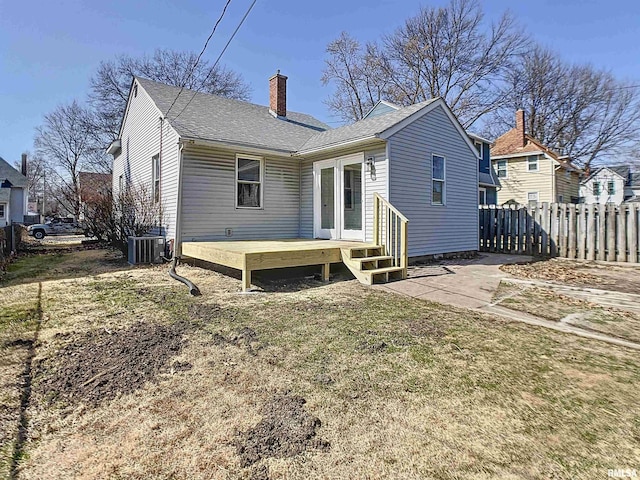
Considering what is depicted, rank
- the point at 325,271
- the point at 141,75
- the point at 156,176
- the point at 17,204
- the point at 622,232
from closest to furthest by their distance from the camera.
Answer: the point at 325,271, the point at 622,232, the point at 156,176, the point at 17,204, the point at 141,75

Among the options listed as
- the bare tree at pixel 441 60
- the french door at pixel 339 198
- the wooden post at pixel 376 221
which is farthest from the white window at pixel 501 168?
the wooden post at pixel 376 221

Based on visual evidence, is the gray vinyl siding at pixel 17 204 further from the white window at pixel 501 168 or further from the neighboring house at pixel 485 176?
the white window at pixel 501 168

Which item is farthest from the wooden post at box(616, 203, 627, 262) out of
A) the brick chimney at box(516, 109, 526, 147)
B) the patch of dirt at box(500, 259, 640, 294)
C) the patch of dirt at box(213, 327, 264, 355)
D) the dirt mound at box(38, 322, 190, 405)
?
the brick chimney at box(516, 109, 526, 147)

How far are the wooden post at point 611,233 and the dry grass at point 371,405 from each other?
7.18 meters

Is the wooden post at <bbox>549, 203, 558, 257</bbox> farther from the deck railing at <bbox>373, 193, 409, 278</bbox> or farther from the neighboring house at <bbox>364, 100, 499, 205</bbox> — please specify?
the neighboring house at <bbox>364, 100, 499, 205</bbox>

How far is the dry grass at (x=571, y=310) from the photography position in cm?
374

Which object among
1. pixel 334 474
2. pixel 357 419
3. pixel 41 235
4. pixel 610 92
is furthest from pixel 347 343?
pixel 610 92

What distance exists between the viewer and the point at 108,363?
292 cm

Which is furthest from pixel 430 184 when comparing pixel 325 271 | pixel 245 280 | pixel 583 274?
pixel 245 280

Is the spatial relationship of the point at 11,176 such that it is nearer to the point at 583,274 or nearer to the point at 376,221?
the point at 376,221

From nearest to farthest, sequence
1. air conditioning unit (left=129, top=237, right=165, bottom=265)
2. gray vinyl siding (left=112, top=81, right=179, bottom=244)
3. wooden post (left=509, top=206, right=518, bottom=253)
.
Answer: air conditioning unit (left=129, top=237, right=165, bottom=265) → gray vinyl siding (left=112, top=81, right=179, bottom=244) → wooden post (left=509, top=206, right=518, bottom=253)

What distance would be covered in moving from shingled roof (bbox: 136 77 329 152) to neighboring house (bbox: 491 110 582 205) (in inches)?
610

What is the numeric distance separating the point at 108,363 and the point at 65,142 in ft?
129

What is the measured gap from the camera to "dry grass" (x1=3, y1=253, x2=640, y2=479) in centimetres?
173
